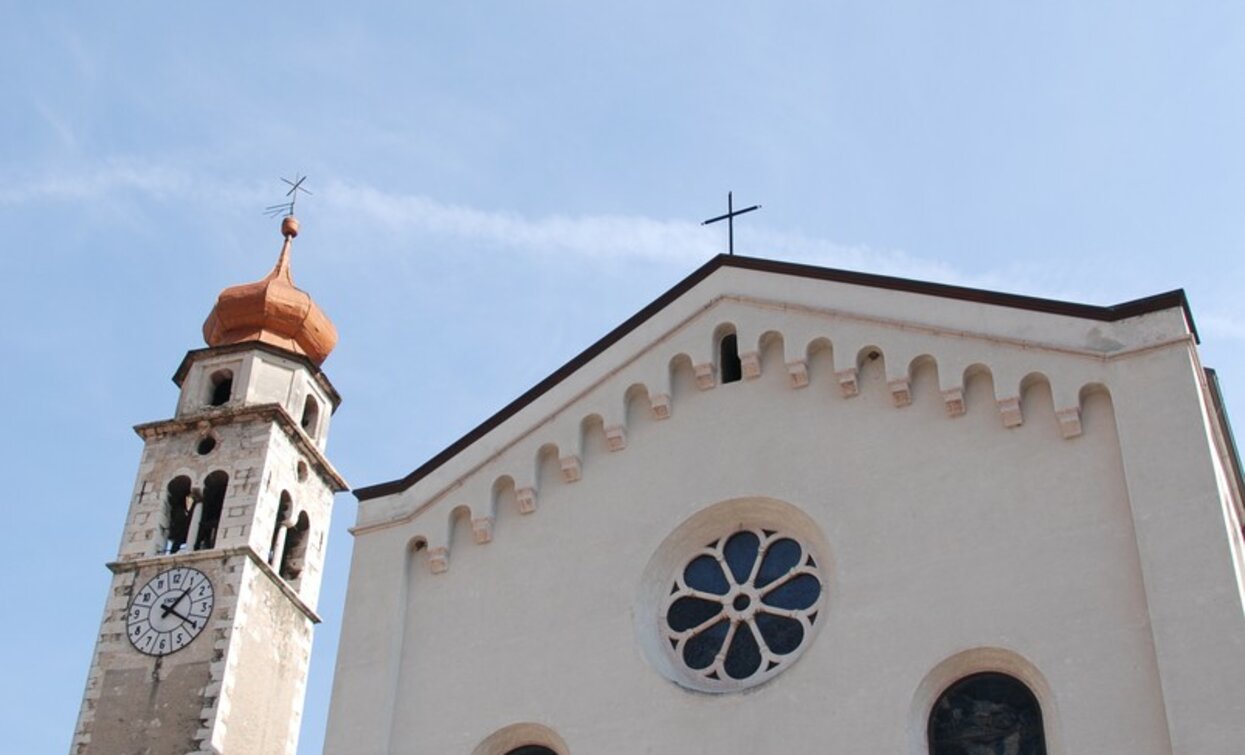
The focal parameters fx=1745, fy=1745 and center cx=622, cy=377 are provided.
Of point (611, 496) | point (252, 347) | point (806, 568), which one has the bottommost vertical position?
point (806, 568)

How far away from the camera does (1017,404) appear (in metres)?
13.8

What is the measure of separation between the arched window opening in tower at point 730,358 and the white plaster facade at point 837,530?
0.35 ft

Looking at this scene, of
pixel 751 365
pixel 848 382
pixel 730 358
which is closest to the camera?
pixel 848 382

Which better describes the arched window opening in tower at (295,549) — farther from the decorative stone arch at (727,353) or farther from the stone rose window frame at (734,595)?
the stone rose window frame at (734,595)

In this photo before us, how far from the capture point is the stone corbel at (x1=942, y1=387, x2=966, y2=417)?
14109 millimetres

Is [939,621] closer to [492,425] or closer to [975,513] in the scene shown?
[975,513]

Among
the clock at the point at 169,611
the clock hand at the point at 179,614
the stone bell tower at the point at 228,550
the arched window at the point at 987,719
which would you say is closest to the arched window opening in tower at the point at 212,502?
the stone bell tower at the point at 228,550

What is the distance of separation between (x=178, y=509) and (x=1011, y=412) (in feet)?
59.2

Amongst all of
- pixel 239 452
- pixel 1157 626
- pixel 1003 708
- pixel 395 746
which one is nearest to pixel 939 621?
pixel 1003 708

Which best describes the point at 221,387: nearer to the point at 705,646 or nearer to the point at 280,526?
the point at 280,526

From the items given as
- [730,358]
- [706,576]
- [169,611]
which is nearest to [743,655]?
[706,576]

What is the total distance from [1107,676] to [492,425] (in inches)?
247

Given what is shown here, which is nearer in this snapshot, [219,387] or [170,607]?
[170,607]

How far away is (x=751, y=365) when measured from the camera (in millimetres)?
15344
